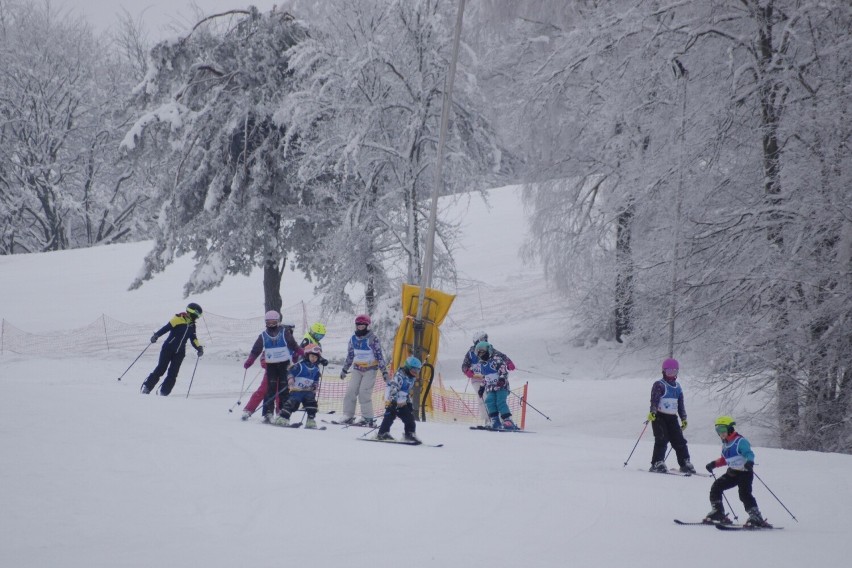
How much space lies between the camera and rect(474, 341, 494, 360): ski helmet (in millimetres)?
14133

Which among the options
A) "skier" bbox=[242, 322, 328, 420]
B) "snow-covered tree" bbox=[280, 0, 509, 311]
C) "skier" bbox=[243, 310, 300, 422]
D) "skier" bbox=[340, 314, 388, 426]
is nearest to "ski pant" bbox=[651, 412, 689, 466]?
"skier" bbox=[340, 314, 388, 426]

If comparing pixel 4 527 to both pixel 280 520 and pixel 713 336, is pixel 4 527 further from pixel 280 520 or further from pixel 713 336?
pixel 713 336

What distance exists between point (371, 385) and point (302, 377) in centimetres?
170

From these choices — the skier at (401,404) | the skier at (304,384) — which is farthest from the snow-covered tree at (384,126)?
the skier at (401,404)

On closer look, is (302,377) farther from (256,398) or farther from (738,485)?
(738,485)

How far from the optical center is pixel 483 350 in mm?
14141

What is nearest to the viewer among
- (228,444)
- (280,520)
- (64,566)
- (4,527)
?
(64,566)

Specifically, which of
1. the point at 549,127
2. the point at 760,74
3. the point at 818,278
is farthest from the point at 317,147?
the point at 818,278

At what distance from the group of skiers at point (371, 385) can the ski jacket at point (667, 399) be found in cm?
1

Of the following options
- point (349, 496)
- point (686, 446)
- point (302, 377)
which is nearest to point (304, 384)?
point (302, 377)

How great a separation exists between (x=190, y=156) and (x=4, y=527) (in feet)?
61.3

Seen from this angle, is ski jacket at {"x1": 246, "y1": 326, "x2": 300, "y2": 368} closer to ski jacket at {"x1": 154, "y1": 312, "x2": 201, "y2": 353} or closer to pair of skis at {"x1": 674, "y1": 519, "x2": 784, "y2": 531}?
ski jacket at {"x1": 154, "y1": 312, "x2": 201, "y2": 353}

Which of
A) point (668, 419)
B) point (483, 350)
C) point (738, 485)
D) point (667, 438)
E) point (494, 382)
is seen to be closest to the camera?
point (738, 485)

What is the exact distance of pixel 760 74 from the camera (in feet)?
46.4
